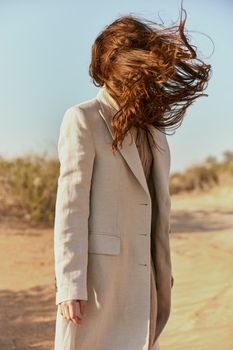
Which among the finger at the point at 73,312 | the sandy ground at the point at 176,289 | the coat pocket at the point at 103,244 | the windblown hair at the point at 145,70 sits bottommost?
the sandy ground at the point at 176,289

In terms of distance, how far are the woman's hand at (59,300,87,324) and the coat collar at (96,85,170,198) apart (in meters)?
0.45

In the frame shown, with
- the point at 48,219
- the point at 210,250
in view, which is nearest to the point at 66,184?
the point at 210,250

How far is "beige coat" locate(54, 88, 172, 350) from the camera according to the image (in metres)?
2.43

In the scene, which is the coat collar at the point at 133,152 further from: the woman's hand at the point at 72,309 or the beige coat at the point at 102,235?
the woman's hand at the point at 72,309

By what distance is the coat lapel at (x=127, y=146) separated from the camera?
2.52m

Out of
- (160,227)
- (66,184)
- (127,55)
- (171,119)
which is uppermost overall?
(127,55)

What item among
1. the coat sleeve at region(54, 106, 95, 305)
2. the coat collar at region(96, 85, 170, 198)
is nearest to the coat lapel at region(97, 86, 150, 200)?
the coat collar at region(96, 85, 170, 198)

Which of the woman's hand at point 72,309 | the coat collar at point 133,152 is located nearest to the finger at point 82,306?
the woman's hand at point 72,309

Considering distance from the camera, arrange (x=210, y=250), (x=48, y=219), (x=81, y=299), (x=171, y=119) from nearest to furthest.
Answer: (x=81, y=299), (x=171, y=119), (x=210, y=250), (x=48, y=219)

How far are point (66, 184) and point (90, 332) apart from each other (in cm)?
52

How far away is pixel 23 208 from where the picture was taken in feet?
29.6

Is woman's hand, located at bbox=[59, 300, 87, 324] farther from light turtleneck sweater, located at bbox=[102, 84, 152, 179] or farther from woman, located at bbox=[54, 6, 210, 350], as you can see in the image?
light turtleneck sweater, located at bbox=[102, 84, 152, 179]

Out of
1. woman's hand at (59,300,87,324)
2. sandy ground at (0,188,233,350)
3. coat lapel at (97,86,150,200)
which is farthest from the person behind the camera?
sandy ground at (0,188,233,350)

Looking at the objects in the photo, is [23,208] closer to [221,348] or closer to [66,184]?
[221,348]
